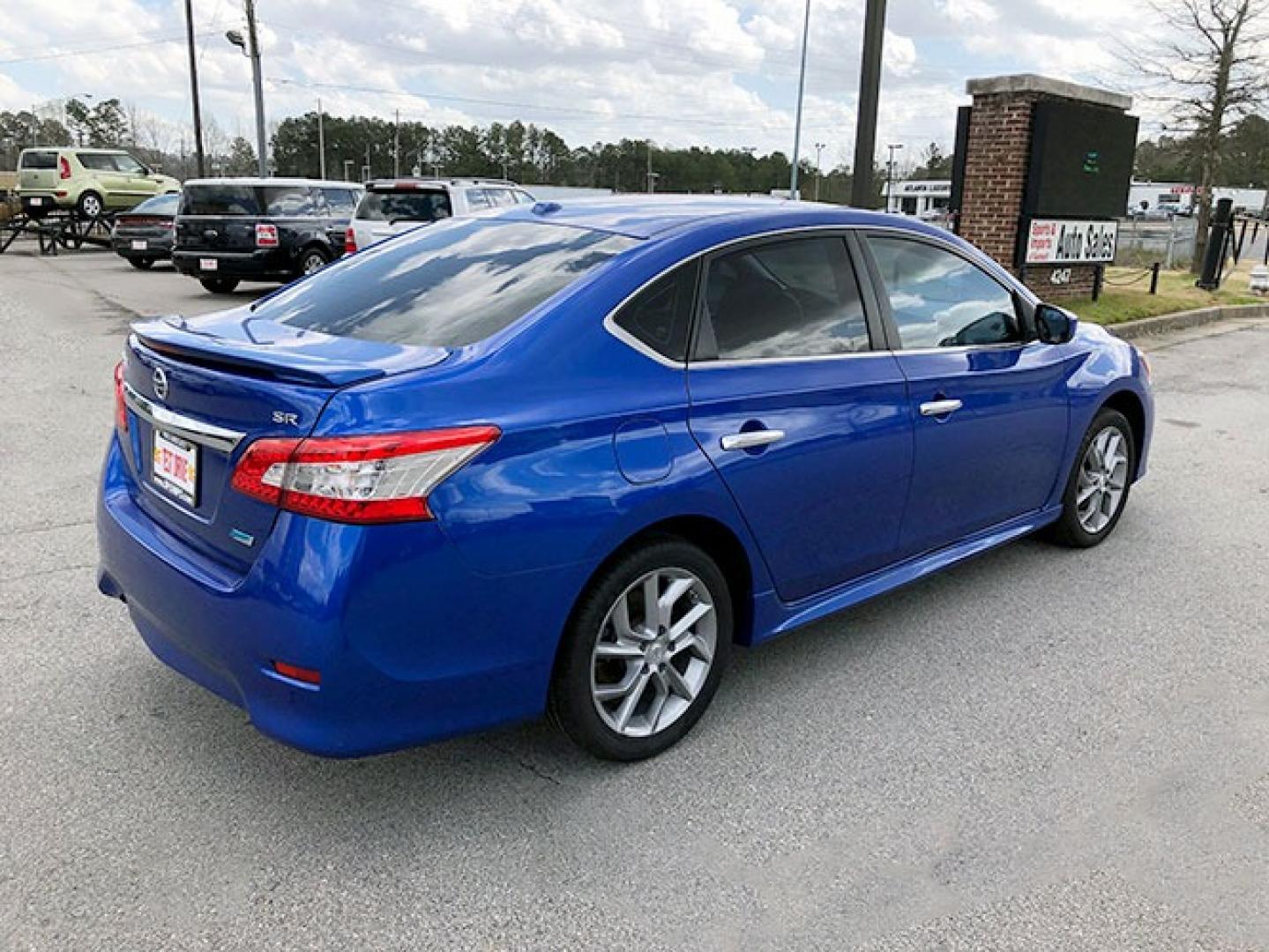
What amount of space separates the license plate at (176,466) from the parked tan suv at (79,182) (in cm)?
2871

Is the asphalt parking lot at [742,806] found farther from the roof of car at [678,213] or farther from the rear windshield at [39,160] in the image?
the rear windshield at [39,160]

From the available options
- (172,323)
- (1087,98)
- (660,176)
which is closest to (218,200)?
(1087,98)

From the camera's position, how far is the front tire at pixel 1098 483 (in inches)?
194

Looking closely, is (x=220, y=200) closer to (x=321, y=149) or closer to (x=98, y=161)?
(x=98, y=161)

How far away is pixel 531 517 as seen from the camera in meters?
2.63

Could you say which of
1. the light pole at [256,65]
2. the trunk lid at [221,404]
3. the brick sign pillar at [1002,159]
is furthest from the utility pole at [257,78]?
the trunk lid at [221,404]

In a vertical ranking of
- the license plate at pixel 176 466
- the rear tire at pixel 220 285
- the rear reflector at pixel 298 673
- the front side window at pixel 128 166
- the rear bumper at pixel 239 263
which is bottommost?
the rear tire at pixel 220 285

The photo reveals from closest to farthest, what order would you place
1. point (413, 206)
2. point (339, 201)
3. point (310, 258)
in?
point (413, 206), point (310, 258), point (339, 201)

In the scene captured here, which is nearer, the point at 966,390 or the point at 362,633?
the point at 362,633

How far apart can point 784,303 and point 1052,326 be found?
5.52 ft

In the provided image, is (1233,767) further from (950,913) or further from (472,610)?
(472,610)

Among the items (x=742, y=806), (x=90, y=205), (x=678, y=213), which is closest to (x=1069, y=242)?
(x=678, y=213)

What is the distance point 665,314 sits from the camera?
3.11 m

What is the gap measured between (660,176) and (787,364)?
89591 millimetres
